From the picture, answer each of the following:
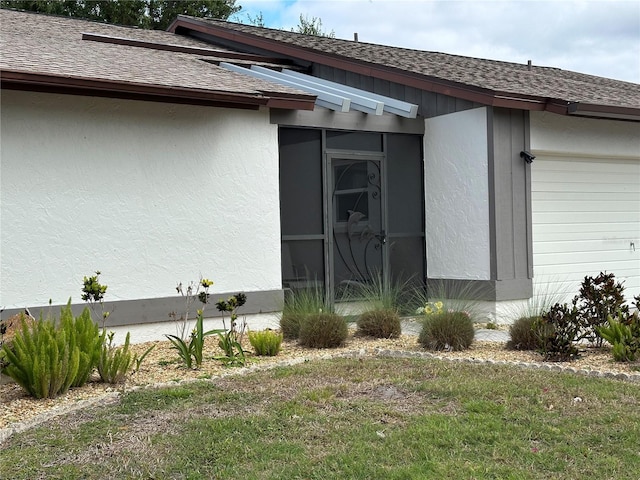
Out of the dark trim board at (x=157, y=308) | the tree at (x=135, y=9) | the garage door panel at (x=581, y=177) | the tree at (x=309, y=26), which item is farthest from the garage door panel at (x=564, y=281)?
the tree at (x=309, y=26)

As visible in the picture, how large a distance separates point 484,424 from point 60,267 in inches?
217

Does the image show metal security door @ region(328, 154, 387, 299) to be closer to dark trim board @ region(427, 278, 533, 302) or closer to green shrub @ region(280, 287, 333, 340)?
dark trim board @ region(427, 278, 533, 302)

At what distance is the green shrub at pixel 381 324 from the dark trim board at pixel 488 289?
Answer: 185 centimetres

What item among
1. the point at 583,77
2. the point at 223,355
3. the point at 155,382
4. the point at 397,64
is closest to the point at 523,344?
the point at 223,355

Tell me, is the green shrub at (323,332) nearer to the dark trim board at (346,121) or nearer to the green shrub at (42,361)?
the green shrub at (42,361)

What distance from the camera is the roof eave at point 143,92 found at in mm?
8117

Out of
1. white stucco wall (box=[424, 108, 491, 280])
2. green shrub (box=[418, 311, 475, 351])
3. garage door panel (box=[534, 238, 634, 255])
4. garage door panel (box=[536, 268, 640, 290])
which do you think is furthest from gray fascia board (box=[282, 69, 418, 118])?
green shrub (box=[418, 311, 475, 351])

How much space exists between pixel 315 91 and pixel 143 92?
3089 mm

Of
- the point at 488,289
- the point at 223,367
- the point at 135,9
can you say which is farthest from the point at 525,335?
the point at 135,9

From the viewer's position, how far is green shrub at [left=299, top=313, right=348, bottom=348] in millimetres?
8125

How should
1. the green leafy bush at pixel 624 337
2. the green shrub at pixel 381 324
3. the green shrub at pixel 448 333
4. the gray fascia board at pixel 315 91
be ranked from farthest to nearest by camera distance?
the gray fascia board at pixel 315 91 → the green shrub at pixel 381 324 → the green shrub at pixel 448 333 → the green leafy bush at pixel 624 337

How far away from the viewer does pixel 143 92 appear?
8.72 meters

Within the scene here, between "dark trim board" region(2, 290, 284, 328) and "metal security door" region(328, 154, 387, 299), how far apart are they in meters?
1.28

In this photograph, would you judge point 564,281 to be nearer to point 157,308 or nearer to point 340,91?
point 340,91
